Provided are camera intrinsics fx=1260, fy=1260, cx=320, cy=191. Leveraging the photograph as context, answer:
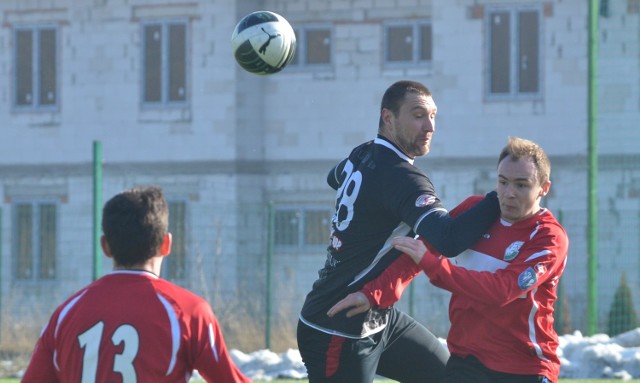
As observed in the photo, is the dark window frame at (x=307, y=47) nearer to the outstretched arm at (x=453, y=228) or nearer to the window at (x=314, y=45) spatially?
the window at (x=314, y=45)

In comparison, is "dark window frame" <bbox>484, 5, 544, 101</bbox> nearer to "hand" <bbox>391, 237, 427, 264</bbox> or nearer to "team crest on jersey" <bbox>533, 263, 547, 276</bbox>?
"hand" <bbox>391, 237, 427, 264</bbox>

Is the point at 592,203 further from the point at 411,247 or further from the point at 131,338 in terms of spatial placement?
the point at 131,338

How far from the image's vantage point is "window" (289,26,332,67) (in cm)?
2325

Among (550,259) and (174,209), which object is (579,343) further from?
(174,209)

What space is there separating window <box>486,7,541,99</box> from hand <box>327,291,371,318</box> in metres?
16.5

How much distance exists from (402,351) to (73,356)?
215 centimetres

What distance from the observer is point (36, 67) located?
2434 centimetres

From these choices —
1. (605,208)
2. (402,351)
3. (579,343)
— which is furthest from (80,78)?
(402,351)

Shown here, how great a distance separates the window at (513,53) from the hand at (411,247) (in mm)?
16607

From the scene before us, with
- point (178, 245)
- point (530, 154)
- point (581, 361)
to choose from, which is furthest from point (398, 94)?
point (178, 245)

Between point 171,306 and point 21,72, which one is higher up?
point 21,72

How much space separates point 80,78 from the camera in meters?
23.8

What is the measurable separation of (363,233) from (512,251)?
74 centimetres

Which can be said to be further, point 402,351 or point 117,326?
point 402,351
